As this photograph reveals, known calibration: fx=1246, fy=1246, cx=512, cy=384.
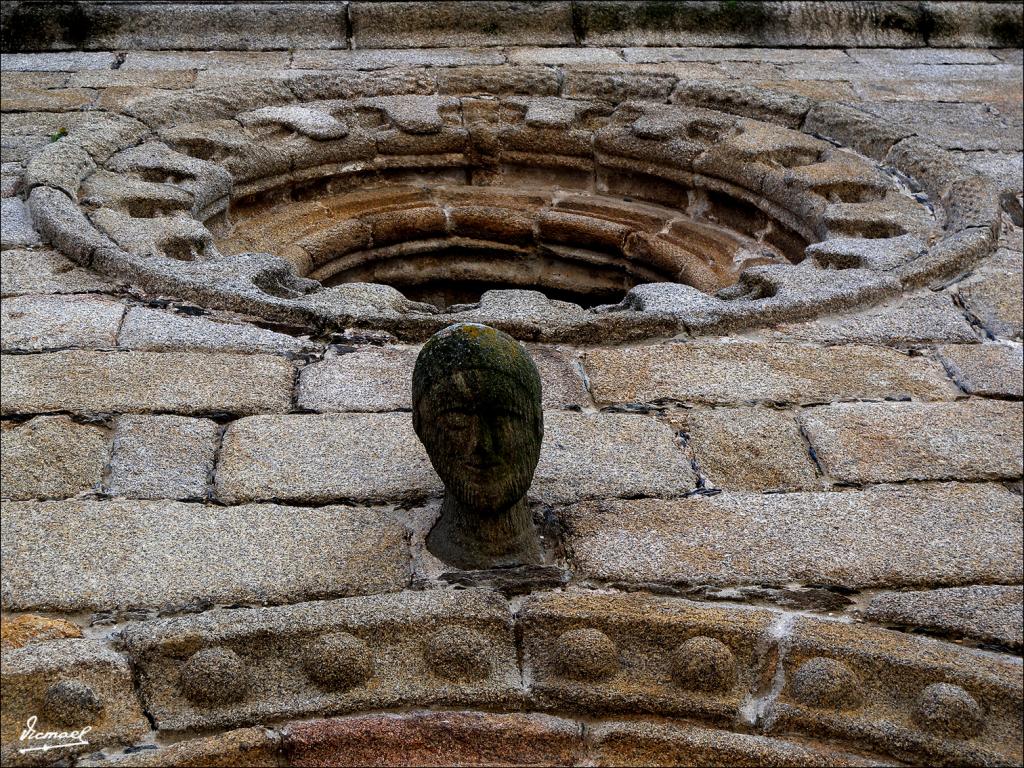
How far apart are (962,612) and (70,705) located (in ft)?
6.13

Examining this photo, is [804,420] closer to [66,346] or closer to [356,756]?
[356,756]

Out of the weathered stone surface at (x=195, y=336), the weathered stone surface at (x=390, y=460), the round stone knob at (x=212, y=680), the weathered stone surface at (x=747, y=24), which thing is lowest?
the round stone knob at (x=212, y=680)

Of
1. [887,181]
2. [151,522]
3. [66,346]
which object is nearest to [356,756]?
[151,522]

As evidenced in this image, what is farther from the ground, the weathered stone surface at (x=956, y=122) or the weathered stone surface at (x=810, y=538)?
the weathered stone surface at (x=956, y=122)

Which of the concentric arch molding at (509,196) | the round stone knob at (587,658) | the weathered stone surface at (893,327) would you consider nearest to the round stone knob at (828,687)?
the round stone knob at (587,658)

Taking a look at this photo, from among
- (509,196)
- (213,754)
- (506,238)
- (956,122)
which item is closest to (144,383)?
(213,754)

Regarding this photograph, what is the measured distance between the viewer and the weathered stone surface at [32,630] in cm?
254

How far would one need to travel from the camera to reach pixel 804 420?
346cm

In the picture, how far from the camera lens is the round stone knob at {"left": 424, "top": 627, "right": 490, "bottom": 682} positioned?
8.48ft

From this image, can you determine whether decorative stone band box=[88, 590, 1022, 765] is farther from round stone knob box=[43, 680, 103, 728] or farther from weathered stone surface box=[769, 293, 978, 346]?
weathered stone surface box=[769, 293, 978, 346]

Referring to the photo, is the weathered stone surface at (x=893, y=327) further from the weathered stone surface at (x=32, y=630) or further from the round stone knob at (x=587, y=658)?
the weathered stone surface at (x=32, y=630)

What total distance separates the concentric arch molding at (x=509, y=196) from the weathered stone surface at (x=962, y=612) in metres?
1.45

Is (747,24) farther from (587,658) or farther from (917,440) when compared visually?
(587,658)

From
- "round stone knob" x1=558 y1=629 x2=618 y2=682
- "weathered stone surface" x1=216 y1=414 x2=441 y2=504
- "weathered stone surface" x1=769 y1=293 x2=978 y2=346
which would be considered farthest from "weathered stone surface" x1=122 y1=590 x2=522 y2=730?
"weathered stone surface" x1=769 y1=293 x2=978 y2=346
